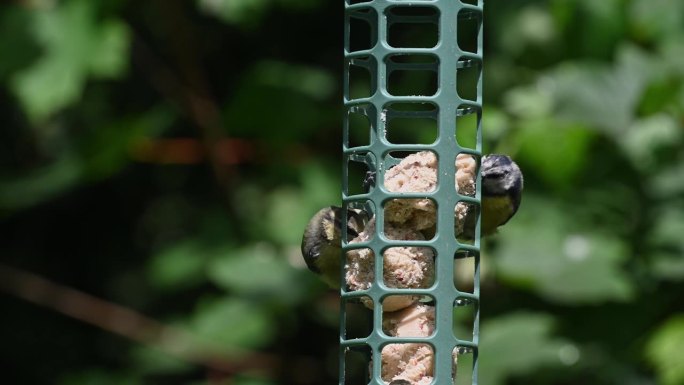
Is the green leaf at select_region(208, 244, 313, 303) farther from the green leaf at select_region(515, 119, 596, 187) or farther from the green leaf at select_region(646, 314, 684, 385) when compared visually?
the green leaf at select_region(646, 314, 684, 385)

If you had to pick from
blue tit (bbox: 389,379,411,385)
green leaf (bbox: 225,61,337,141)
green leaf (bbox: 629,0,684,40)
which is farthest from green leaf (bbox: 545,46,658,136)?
blue tit (bbox: 389,379,411,385)

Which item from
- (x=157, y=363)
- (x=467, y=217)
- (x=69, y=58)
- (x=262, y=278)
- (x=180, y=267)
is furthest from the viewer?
(x=157, y=363)

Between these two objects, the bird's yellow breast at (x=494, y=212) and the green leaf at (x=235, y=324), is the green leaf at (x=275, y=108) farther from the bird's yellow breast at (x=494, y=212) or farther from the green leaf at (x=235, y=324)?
the bird's yellow breast at (x=494, y=212)

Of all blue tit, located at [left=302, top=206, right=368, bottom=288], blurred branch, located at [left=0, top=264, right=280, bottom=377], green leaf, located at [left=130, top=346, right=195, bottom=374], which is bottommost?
green leaf, located at [left=130, top=346, right=195, bottom=374]

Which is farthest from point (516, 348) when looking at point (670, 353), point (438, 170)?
point (438, 170)

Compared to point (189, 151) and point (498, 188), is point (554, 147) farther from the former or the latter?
point (498, 188)

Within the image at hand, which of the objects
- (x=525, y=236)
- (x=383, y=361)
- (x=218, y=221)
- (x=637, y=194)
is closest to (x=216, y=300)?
(x=218, y=221)
